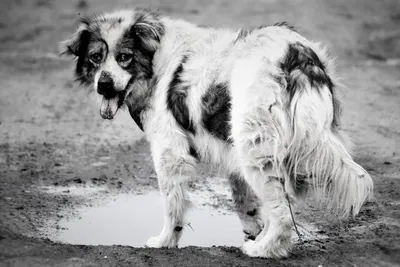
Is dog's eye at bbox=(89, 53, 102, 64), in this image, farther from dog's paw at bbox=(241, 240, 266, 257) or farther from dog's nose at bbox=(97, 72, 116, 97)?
dog's paw at bbox=(241, 240, 266, 257)

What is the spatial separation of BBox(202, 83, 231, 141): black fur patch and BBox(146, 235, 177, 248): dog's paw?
100 cm

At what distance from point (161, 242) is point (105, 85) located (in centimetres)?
143

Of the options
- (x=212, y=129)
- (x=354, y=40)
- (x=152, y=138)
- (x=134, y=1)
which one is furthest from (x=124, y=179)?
(x=134, y=1)

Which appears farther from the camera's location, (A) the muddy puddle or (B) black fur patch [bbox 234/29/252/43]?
(A) the muddy puddle

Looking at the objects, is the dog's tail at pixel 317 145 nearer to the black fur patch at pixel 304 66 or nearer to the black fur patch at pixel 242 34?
the black fur patch at pixel 304 66

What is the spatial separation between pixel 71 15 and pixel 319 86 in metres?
9.76

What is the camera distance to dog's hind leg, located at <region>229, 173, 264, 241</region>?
18.3 ft

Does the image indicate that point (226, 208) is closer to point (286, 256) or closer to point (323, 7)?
point (286, 256)

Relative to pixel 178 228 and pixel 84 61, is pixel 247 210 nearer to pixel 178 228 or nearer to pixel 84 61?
pixel 178 228

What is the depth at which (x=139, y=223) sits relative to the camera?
6141 millimetres

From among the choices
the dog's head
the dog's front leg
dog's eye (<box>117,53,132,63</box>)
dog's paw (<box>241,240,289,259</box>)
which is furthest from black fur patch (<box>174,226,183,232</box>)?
dog's eye (<box>117,53,132,63</box>)

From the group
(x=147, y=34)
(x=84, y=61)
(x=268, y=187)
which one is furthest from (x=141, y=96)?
(x=268, y=187)

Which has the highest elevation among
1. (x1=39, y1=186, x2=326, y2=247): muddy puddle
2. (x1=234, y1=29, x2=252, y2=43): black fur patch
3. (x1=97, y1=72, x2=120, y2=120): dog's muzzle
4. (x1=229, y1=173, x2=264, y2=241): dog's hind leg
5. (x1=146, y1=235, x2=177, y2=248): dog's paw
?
(x1=234, y1=29, x2=252, y2=43): black fur patch

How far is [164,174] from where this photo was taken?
5.40m
